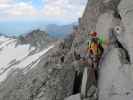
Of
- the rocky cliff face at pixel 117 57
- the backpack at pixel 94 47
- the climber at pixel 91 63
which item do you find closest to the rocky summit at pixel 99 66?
the rocky cliff face at pixel 117 57

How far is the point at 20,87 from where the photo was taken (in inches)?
1508

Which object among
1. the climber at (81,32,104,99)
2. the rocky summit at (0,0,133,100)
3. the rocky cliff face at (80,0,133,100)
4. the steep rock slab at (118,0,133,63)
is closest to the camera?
the rocky cliff face at (80,0,133,100)

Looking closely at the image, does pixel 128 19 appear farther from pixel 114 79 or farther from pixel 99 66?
pixel 114 79

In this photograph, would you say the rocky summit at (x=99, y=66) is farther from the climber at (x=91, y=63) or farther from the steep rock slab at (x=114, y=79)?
the climber at (x=91, y=63)

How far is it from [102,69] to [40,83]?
32.2 ft

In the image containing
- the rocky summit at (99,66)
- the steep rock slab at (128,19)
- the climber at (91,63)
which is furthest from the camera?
the climber at (91,63)

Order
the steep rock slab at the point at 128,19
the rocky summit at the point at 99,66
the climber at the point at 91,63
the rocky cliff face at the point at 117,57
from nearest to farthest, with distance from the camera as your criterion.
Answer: the rocky cliff face at the point at 117,57
the rocky summit at the point at 99,66
the steep rock slab at the point at 128,19
the climber at the point at 91,63

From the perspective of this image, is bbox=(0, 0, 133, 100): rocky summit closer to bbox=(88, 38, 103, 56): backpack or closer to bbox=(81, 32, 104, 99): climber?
bbox=(81, 32, 104, 99): climber

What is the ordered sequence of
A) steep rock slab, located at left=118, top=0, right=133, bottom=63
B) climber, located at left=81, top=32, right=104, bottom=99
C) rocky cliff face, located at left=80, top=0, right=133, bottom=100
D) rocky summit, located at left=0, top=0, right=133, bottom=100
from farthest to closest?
climber, located at left=81, top=32, right=104, bottom=99 < steep rock slab, located at left=118, top=0, right=133, bottom=63 < rocky summit, located at left=0, top=0, right=133, bottom=100 < rocky cliff face, located at left=80, top=0, right=133, bottom=100

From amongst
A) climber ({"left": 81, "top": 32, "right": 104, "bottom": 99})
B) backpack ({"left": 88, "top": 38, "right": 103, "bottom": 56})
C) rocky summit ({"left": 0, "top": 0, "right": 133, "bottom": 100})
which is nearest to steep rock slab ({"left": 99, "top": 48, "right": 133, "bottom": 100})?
rocky summit ({"left": 0, "top": 0, "right": 133, "bottom": 100})

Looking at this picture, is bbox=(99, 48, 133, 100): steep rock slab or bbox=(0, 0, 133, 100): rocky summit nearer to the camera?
bbox=(99, 48, 133, 100): steep rock slab

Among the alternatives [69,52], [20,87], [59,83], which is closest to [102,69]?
[59,83]

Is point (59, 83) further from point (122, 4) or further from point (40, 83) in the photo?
point (122, 4)

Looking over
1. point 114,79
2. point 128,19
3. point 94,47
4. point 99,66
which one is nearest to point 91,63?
point 99,66
